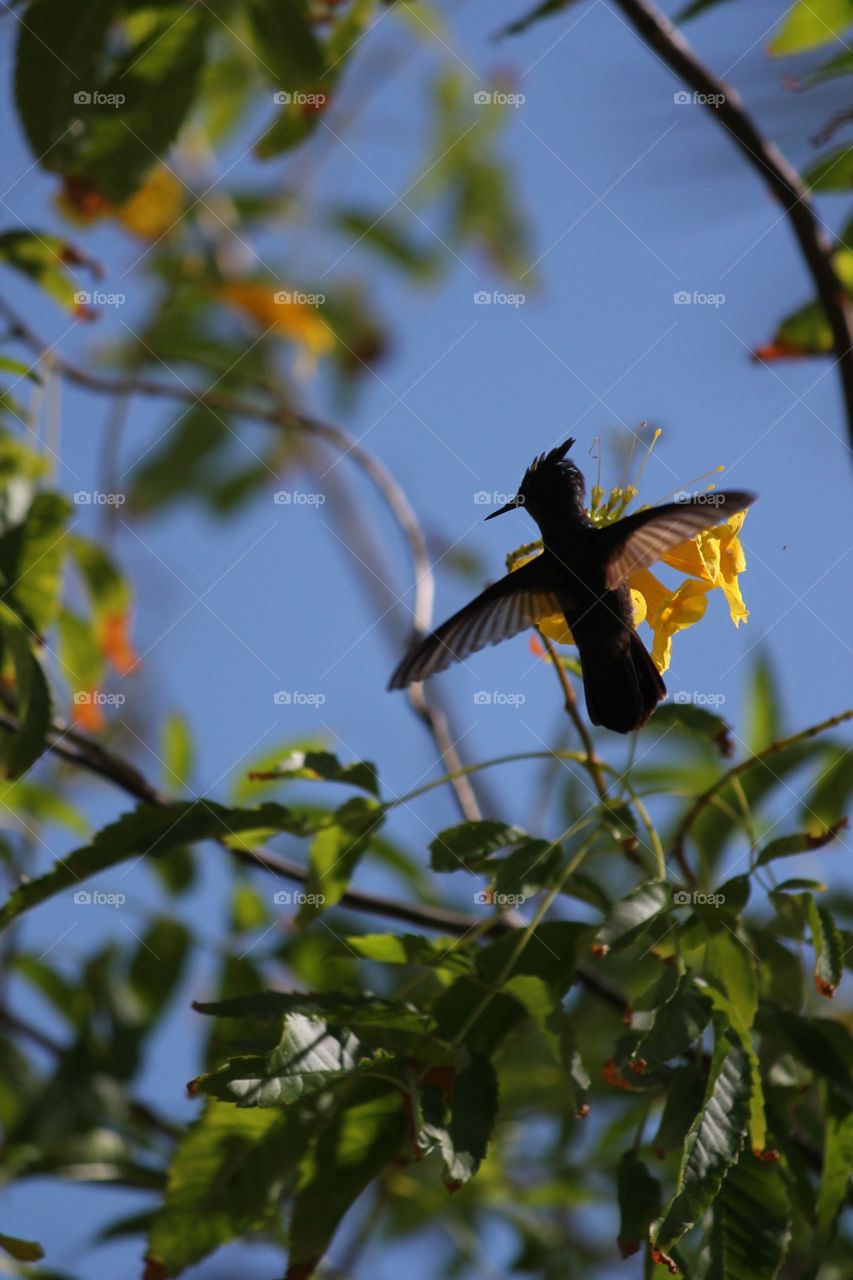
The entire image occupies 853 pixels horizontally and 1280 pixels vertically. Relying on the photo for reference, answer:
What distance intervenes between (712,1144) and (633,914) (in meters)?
0.29

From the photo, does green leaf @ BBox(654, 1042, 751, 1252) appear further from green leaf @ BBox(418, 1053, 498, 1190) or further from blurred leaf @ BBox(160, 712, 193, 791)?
blurred leaf @ BBox(160, 712, 193, 791)

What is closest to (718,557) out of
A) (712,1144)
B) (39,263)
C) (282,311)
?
(712,1144)

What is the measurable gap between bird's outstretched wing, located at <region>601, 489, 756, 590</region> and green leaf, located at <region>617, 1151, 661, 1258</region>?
0.80 metres

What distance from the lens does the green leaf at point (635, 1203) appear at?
1779 millimetres

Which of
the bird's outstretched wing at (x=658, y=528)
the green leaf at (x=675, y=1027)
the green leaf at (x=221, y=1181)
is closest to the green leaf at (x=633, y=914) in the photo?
the green leaf at (x=675, y=1027)

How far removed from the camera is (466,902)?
3674 millimetres

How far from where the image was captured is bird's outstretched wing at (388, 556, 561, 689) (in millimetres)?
1989

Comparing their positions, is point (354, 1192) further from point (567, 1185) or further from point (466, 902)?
point (466, 902)

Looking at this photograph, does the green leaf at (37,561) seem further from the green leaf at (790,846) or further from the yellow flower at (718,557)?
the green leaf at (790,846)

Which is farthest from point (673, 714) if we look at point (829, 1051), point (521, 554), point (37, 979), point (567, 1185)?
point (37, 979)

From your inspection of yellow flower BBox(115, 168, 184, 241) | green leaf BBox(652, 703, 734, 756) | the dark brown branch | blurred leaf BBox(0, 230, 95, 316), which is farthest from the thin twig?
yellow flower BBox(115, 168, 184, 241)

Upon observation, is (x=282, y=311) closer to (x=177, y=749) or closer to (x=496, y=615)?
(x=177, y=749)

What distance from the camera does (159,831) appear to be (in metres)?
1.97

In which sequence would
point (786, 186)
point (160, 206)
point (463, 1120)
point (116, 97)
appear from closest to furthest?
point (463, 1120) → point (786, 186) → point (116, 97) → point (160, 206)
